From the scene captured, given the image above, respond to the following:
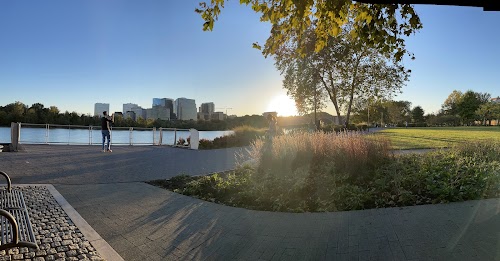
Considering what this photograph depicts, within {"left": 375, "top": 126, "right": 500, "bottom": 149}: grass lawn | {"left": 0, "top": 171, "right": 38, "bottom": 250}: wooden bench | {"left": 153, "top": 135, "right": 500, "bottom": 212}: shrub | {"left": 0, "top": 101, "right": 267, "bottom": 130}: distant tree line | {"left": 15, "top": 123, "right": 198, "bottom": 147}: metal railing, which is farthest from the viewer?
{"left": 0, "top": 101, "right": 267, "bottom": 130}: distant tree line

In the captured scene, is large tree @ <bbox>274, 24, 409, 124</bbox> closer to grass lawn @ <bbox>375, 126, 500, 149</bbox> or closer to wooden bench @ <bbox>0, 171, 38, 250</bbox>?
grass lawn @ <bbox>375, 126, 500, 149</bbox>

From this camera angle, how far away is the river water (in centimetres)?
1814

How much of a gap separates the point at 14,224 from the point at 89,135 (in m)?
18.2

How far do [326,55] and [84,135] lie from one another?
1699 cm

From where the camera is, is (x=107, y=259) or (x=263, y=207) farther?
(x=263, y=207)

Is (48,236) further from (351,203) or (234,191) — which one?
(351,203)

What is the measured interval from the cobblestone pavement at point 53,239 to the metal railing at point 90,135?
538 inches

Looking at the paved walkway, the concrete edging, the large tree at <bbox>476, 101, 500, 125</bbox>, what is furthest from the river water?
the large tree at <bbox>476, 101, 500, 125</bbox>

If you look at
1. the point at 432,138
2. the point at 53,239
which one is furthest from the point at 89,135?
the point at 432,138

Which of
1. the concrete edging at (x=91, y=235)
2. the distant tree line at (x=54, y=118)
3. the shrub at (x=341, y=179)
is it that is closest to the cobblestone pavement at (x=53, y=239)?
the concrete edging at (x=91, y=235)

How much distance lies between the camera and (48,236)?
13.5 ft

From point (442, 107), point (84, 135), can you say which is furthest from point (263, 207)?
point (442, 107)

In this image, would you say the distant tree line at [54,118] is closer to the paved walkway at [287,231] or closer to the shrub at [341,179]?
the shrub at [341,179]

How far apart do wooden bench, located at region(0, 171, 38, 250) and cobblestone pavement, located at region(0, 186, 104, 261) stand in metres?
0.23
